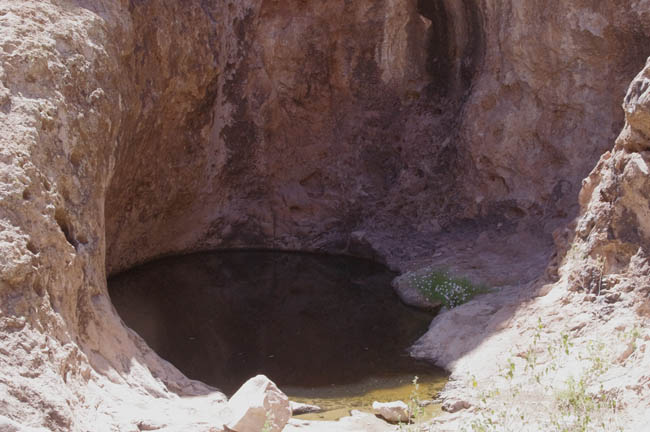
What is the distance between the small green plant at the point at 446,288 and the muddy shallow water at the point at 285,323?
0.38 meters

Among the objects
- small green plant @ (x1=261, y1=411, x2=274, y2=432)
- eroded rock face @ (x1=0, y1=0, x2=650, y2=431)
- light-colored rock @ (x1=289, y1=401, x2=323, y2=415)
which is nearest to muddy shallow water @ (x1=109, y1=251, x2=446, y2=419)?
light-colored rock @ (x1=289, y1=401, x2=323, y2=415)

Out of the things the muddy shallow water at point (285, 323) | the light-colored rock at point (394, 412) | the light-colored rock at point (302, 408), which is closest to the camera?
the light-colored rock at point (394, 412)

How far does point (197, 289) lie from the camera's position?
11766mm

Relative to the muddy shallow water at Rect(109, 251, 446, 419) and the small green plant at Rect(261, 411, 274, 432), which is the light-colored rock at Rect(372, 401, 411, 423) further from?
the small green plant at Rect(261, 411, 274, 432)

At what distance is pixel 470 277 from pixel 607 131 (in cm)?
278

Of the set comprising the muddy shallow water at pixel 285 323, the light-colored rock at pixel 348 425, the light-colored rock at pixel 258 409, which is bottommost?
the light-colored rock at pixel 348 425

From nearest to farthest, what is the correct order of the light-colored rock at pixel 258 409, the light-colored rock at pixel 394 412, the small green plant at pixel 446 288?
the light-colored rock at pixel 258 409
the light-colored rock at pixel 394 412
the small green plant at pixel 446 288

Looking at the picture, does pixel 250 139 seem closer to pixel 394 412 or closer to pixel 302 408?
pixel 302 408

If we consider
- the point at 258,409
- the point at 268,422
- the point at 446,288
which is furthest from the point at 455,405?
the point at 446,288

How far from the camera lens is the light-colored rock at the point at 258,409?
554 cm

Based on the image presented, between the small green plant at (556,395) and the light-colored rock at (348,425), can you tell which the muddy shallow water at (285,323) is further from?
the small green plant at (556,395)

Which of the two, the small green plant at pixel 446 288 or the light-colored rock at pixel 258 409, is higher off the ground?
the small green plant at pixel 446 288

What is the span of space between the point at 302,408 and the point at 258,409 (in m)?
1.59

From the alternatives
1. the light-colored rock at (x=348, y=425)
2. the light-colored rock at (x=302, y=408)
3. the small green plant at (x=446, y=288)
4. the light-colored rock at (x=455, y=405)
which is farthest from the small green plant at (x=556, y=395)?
the small green plant at (x=446, y=288)
